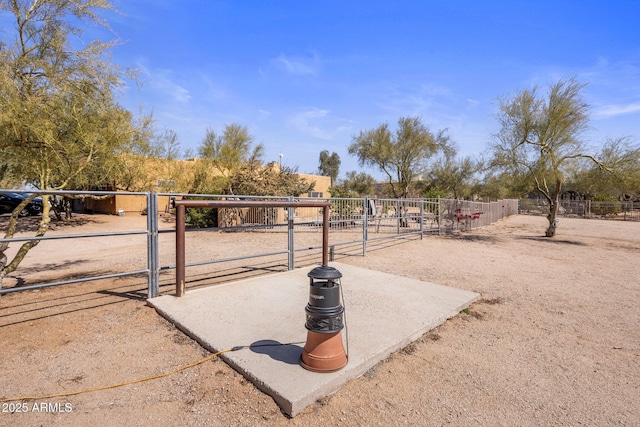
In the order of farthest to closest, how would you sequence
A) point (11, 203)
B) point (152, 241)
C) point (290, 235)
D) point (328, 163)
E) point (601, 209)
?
point (328, 163) → point (601, 209) → point (11, 203) → point (290, 235) → point (152, 241)

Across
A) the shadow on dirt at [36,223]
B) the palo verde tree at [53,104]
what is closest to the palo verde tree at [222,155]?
the shadow on dirt at [36,223]

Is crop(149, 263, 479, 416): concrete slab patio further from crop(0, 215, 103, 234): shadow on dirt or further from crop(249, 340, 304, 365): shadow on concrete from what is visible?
crop(0, 215, 103, 234): shadow on dirt

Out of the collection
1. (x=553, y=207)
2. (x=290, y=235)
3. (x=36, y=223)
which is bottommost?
(x=36, y=223)

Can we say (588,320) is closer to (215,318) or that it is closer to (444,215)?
(215,318)

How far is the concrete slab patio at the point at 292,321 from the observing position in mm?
2885

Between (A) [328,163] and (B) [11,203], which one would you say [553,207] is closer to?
(B) [11,203]

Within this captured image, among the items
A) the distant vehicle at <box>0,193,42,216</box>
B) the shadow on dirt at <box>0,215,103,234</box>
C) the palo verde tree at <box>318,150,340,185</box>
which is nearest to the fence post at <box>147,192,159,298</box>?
the shadow on dirt at <box>0,215,103,234</box>

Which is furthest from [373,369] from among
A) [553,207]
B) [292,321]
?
[553,207]

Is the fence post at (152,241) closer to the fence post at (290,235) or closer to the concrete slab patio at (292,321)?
the concrete slab patio at (292,321)

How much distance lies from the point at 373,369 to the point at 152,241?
11.0ft

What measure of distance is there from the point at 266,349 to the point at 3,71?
5257 mm

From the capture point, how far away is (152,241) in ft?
15.4

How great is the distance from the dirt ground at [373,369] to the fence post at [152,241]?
365 millimetres

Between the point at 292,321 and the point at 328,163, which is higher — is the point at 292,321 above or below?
below
